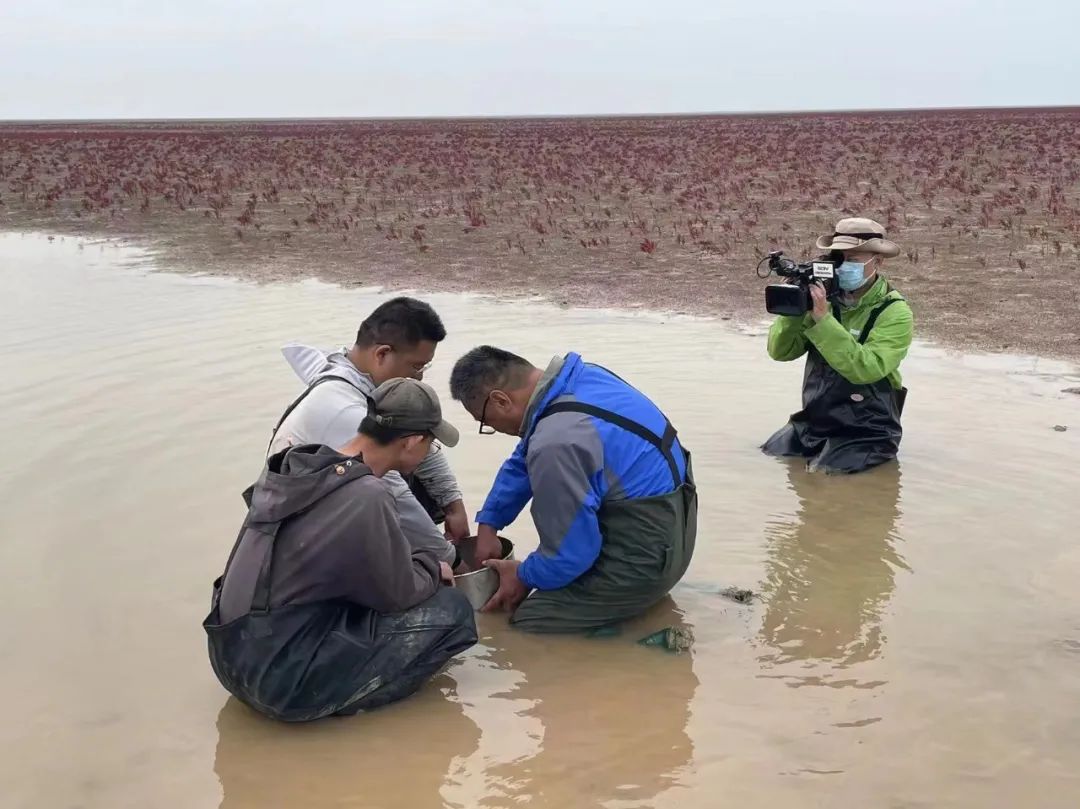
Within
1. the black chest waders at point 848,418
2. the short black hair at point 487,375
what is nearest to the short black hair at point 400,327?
the short black hair at point 487,375

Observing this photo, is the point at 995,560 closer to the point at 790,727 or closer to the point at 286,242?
the point at 790,727

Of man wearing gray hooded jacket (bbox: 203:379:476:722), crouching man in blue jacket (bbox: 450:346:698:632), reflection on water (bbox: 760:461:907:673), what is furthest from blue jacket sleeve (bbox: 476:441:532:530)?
reflection on water (bbox: 760:461:907:673)

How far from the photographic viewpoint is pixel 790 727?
11.8ft

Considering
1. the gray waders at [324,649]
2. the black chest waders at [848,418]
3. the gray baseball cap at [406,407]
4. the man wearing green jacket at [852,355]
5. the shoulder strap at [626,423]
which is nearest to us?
the gray waders at [324,649]

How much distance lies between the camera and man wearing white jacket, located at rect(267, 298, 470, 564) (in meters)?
3.96

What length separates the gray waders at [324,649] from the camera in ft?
11.1

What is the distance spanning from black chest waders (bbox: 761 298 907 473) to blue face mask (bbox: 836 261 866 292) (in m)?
0.42

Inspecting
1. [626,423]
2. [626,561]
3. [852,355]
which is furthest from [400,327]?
[852,355]

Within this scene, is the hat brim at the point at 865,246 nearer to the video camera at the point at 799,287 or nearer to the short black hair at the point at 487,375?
the video camera at the point at 799,287

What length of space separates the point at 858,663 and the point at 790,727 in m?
0.57

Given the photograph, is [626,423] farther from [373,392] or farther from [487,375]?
[373,392]

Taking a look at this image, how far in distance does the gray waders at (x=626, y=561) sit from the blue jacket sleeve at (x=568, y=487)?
91mm

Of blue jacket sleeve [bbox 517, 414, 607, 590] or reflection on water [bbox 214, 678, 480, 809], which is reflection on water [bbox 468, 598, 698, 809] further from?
blue jacket sleeve [bbox 517, 414, 607, 590]

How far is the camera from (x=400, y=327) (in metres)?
4.32
